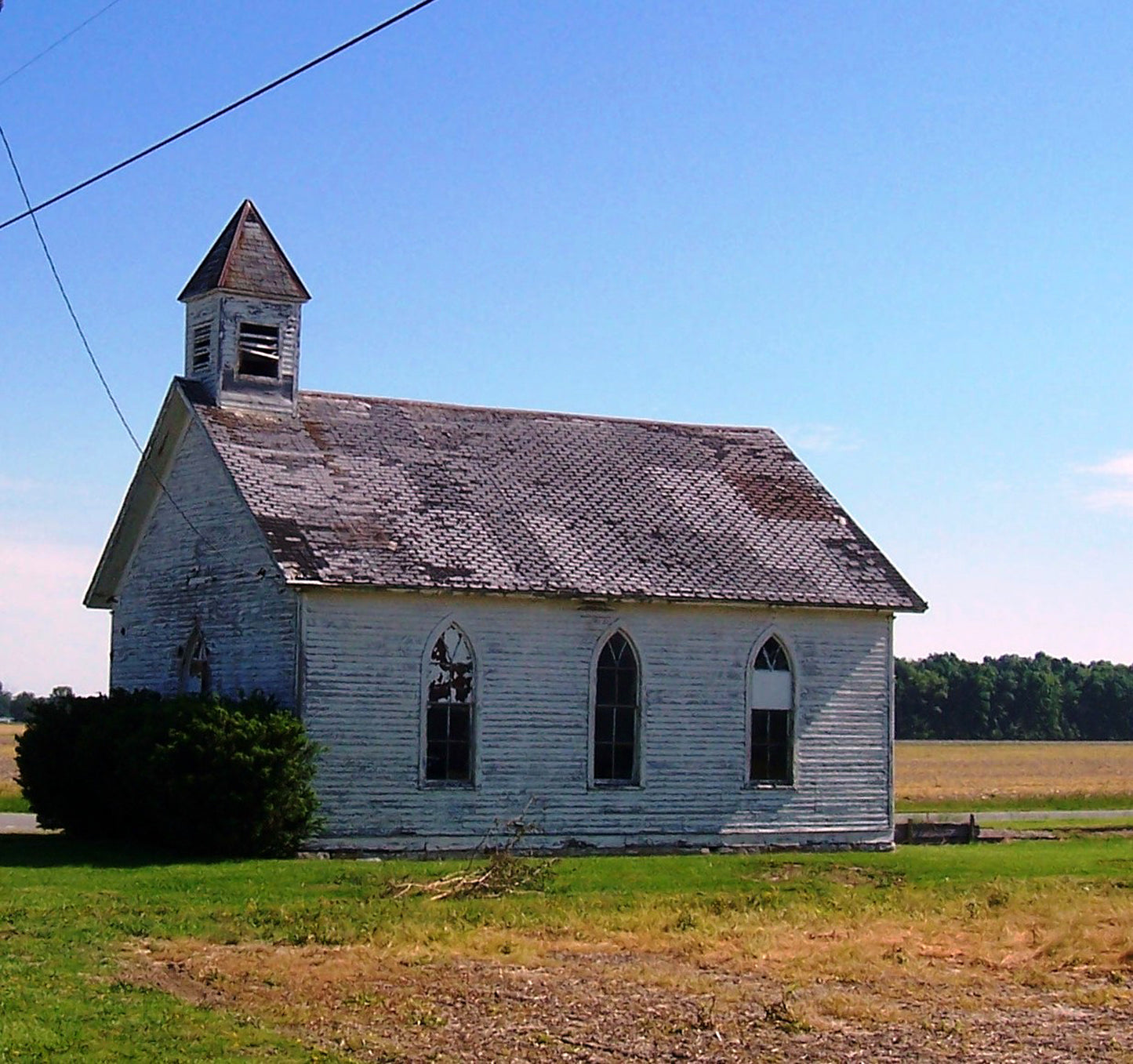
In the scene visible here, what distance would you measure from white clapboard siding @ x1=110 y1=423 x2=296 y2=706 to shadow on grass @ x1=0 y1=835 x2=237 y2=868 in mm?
2935

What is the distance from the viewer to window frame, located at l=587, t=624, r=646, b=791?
29281mm

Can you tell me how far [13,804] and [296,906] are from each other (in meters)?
23.6

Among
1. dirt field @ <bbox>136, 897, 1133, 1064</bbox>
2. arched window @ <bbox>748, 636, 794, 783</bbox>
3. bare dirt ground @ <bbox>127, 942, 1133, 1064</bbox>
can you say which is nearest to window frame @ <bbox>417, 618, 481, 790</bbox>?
arched window @ <bbox>748, 636, 794, 783</bbox>

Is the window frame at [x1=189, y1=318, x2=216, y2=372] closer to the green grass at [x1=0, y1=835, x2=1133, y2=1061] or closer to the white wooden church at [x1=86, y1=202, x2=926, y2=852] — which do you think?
the white wooden church at [x1=86, y1=202, x2=926, y2=852]

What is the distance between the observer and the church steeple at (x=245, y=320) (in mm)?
30766

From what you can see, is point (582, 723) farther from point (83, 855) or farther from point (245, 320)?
point (245, 320)

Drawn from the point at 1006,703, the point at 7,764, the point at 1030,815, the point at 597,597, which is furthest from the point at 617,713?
the point at 1006,703

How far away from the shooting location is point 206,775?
25844 millimetres

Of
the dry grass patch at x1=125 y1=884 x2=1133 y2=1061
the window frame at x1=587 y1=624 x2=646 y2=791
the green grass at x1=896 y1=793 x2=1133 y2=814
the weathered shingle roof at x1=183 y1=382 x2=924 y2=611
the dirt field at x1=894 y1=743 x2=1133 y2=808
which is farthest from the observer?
the dirt field at x1=894 y1=743 x2=1133 y2=808

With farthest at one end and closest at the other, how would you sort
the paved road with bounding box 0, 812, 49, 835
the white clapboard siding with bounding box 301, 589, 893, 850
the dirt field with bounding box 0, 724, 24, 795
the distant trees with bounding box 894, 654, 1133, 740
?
the distant trees with bounding box 894, 654, 1133, 740
the dirt field with bounding box 0, 724, 24, 795
the paved road with bounding box 0, 812, 49, 835
the white clapboard siding with bounding box 301, 589, 893, 850

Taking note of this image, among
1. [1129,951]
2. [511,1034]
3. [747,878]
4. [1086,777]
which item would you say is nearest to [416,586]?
[747,878]

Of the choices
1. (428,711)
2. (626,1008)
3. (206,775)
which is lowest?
(626,1008)

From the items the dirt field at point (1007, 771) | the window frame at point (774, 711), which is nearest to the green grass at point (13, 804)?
the window frame at point (774, 711)

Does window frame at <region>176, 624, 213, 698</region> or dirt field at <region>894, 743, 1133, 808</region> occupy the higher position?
window frame at <region>176, 624, 213, 698</region>
